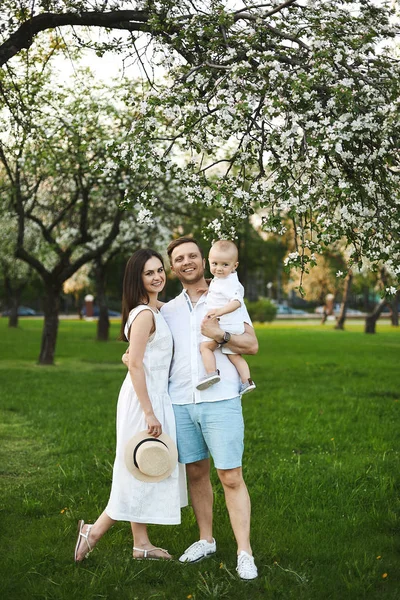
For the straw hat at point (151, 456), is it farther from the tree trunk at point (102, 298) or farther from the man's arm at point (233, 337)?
the tree trunk at point (102, 298)

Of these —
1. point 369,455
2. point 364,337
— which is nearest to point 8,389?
point 369,455

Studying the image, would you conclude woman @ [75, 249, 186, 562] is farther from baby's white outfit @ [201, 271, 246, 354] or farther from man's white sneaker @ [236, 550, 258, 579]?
man's white sneaker @ [236, 550, 258, 579]

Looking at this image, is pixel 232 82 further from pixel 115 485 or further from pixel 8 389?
pixel 8 389

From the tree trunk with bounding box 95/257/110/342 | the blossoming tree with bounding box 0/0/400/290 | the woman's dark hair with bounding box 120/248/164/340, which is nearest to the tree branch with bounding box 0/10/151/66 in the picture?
the blossoming tree with bounding box 0/0/400/290

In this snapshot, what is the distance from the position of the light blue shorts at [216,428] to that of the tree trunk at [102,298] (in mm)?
24939

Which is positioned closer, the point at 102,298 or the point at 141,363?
the point at 141,363

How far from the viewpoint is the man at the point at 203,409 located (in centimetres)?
484

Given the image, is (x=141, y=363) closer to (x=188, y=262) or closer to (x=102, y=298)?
(x=188, y=262)

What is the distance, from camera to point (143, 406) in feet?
16.1

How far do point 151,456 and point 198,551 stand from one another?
87 cm

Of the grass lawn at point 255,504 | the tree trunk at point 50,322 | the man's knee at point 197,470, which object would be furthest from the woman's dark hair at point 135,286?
the tree trunk at point 50,322

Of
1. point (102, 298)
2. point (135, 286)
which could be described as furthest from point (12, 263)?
point (135, 286)

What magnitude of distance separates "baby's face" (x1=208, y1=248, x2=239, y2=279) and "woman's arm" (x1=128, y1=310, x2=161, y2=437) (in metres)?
0.54

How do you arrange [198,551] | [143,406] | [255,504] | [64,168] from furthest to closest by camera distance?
[64,168] → [255,504] → [198,551] → [143,406]
